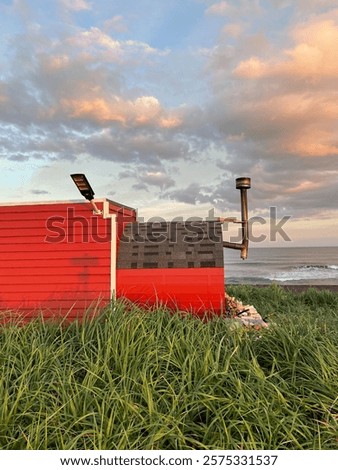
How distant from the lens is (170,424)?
3270mm

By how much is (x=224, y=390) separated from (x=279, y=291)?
34.2 ft

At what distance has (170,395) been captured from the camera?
340 cm

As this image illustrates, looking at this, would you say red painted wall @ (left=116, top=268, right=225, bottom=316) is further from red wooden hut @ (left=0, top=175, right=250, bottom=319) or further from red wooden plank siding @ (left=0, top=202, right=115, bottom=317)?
red wooden plank siding @ (left=0, top=202, right=115, bottom=317)

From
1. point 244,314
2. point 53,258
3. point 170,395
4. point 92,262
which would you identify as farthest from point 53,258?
point 170,395

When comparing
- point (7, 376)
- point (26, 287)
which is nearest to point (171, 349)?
point (7, 376)

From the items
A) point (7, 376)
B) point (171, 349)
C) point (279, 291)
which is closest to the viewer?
point (7, 376)

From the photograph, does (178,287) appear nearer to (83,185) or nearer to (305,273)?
(83,185)

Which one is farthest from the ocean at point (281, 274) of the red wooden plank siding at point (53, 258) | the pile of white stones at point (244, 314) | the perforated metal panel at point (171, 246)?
the red wooden plank siding at point (53, 258)

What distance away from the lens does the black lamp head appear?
631cm

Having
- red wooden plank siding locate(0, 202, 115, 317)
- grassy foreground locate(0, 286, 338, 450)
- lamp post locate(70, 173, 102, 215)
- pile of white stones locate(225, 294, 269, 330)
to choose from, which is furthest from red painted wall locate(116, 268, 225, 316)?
grassy foreground locate(0, 286, 338, 450)

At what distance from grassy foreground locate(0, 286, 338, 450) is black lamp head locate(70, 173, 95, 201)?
8.65 ft
